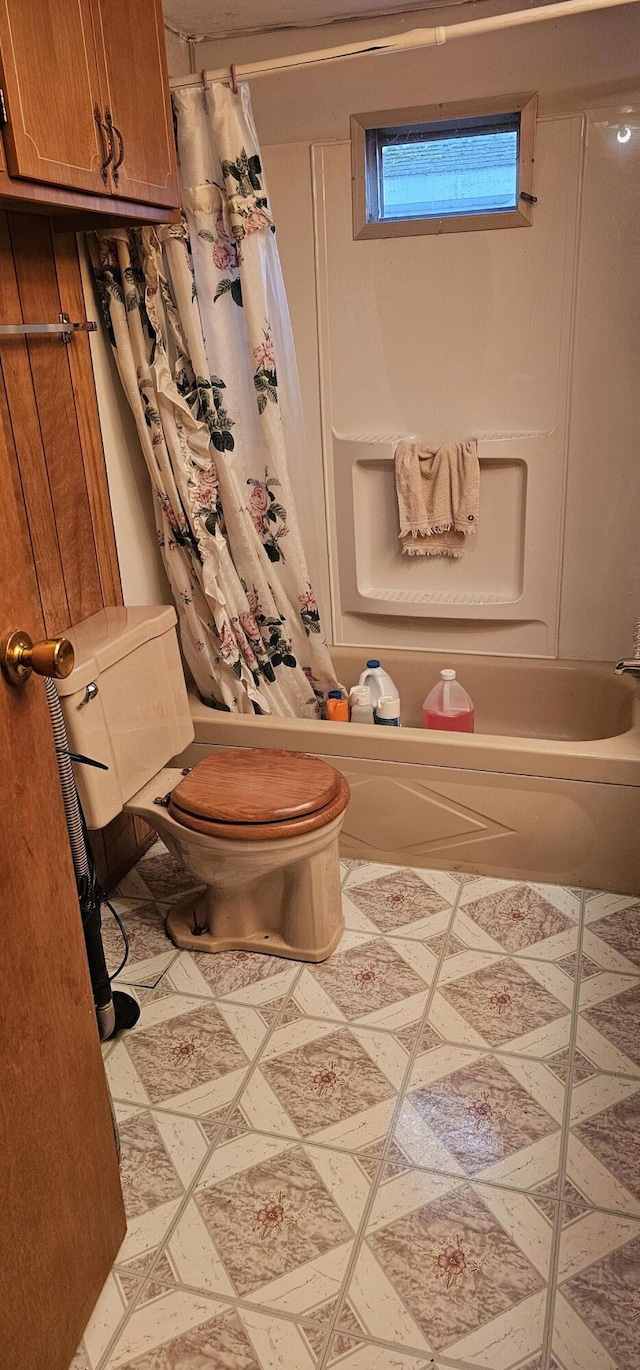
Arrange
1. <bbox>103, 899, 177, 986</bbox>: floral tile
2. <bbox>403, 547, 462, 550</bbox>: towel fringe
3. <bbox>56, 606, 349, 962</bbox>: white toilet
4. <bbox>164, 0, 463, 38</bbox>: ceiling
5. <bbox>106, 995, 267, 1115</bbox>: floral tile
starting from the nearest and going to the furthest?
1. <bbox>106, 995, 267, 1115</bbox>: floral tile
2. <bbox>56, 606, 349, 962</bbox>: white toilet
3. <bbox>103, 899, 177, 986</bbox>: floral tile
4. <bbox>164, 0, 463, 38</bbox>: ceiling
5. <bbox>403, 547, 462, 550</bbox>: towel fringe

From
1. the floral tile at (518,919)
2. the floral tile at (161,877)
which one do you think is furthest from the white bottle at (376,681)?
the floral tile at (161,877)

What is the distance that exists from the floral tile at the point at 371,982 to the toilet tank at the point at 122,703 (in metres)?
0.59

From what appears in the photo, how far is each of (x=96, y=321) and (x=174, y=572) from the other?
2.07 ft

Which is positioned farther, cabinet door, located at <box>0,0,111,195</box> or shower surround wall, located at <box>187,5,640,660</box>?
shower surround wall, located at <box>187,5,640,660</box>

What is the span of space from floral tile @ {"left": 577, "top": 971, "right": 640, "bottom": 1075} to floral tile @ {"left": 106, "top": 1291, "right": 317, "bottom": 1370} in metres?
0.79

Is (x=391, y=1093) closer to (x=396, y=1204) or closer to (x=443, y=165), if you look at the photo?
(x=396, y=1204)

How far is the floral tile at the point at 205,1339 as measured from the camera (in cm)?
139

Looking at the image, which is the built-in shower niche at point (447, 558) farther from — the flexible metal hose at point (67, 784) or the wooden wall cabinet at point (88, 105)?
the flexible metal hose at point (67, 784)

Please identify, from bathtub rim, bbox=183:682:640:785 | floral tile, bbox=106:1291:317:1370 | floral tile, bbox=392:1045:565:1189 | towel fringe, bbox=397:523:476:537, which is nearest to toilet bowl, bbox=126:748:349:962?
bathtub rim, bbox=183:682:640:785

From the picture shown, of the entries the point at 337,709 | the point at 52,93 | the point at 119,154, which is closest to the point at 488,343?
the point at 337,709

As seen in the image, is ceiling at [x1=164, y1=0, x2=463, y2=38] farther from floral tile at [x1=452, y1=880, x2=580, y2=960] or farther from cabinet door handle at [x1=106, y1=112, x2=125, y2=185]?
floral tile at [x1=452, y1=880, x2=580, y2=960]

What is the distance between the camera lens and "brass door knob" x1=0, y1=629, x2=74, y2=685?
1146mm

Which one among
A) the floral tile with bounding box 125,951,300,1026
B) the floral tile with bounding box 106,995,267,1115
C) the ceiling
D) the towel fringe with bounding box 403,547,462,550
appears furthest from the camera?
the towel fringe with bounding box 403,547,462,550

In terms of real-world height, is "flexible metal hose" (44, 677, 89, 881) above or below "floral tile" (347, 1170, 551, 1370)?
above
